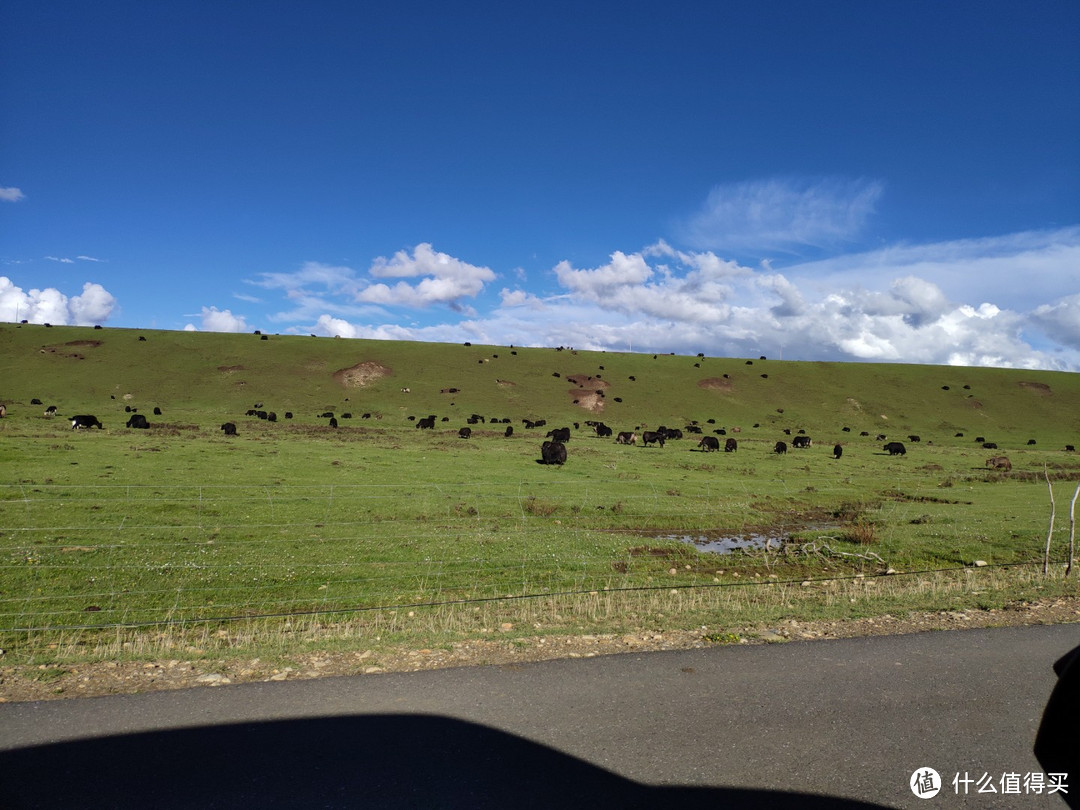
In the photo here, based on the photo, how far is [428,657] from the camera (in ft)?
Result: 27.6

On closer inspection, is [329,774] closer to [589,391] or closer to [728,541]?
[728,541]

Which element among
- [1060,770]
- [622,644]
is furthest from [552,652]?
[1060,770]

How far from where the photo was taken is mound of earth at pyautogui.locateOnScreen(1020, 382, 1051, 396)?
11000cm

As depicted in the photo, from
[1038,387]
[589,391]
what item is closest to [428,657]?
[589,391]

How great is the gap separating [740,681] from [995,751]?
8.11 feet

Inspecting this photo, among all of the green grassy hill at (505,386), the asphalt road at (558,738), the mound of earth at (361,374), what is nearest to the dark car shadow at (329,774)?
the asphalt road at (558,738)

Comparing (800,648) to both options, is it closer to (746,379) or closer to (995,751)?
(995,751)

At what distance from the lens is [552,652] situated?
336 inches

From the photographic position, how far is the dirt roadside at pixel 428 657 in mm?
7387

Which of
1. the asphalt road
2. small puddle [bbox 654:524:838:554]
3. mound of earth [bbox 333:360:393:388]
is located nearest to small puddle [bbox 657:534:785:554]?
small puddle [bbox 654:524:838:554]

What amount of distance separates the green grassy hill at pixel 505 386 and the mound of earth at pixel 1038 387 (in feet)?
1.18

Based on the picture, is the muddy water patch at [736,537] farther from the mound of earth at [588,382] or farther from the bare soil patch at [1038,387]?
the bare soil patch at [1038,387]

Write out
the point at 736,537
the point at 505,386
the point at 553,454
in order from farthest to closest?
the point at 505,386
the point at 553,454
the point at 736,537

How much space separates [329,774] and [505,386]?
92.5 m
